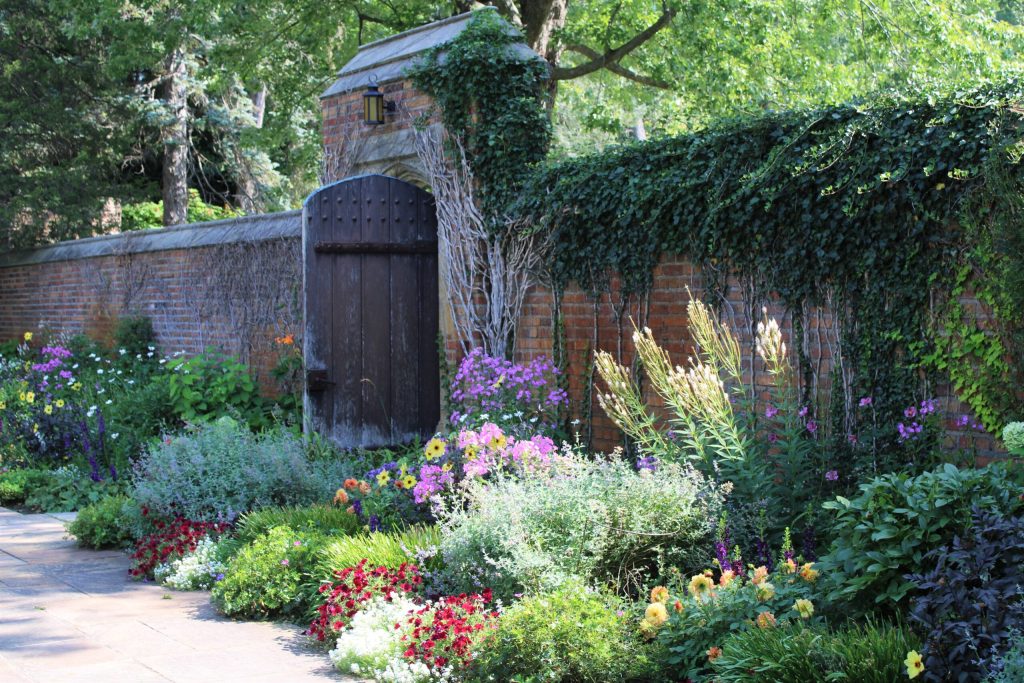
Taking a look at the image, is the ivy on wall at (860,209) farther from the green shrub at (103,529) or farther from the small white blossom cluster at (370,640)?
the green shrub at (103,529)

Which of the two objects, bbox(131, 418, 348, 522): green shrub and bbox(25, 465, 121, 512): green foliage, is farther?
bbox(25, 465, 121, 512): green foliage

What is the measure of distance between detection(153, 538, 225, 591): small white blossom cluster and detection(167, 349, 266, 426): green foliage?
3530mm

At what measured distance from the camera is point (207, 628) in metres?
5.08

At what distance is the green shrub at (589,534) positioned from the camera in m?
4.58

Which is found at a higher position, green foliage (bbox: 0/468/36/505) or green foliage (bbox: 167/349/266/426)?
green foliage (bbox: 167/349/266/426)

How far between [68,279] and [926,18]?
11.8 metres

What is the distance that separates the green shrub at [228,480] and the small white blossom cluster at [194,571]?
47 centimetres

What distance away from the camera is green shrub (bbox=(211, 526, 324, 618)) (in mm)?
5234

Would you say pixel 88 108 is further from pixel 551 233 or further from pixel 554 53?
pixel 551 233

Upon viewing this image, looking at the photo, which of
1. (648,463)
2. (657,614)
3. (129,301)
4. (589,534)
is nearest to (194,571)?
(589,534)

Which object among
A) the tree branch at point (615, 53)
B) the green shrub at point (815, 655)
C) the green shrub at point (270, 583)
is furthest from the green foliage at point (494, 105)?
the tree branch at point (615, 53)

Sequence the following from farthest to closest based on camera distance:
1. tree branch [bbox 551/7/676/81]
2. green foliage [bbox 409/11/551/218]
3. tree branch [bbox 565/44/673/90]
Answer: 1. tree branch [bbox 565/44/673/90]
2. tree branch [bbox 551/7/676/81]
3. green foliage [bbox 409/11/551/218]

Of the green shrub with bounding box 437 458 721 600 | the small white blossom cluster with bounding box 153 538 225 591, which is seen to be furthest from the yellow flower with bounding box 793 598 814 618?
the small white blossom cluster with bounding box 153 538 225 591

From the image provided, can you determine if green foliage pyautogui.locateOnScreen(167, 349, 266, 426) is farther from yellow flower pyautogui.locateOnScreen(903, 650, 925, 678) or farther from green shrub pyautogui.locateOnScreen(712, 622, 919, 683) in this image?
yellow flower pyautogui.locateOnScreen(903, 650, 925, 678)
